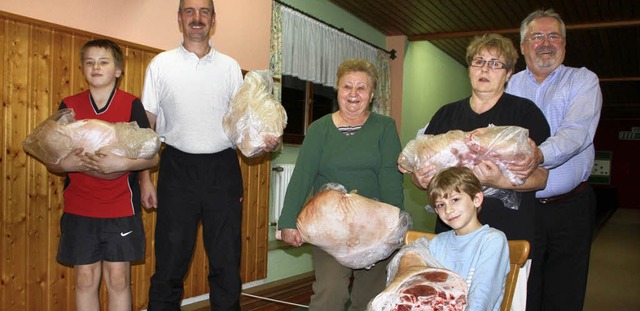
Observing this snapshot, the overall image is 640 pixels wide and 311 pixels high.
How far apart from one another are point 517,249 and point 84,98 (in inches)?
76.1

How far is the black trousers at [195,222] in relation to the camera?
8.21 feet

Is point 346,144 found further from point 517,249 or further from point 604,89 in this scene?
point 604,89

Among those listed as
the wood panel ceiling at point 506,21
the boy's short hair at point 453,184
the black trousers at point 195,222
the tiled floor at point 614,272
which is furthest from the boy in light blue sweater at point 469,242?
the wood panel ceiling at point 506,21

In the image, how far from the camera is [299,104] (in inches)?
225

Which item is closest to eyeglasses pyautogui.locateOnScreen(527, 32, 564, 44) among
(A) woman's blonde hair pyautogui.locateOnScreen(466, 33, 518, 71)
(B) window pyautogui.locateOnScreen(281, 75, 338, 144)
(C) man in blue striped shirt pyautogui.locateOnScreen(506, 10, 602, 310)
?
(C) man in blue striped shirt pyautogui.locateOnScreen(506, 10, 602, 310)

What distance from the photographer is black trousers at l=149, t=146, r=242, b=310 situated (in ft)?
8.21

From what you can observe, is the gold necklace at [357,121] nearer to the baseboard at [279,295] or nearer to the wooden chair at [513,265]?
the wooden chair at [513,265]

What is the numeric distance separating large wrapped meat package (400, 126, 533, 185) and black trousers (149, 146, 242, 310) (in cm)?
103

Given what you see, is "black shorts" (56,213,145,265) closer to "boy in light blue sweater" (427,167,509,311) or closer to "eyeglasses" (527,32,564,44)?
"boy in light blue sweater" (427,167,509,311)

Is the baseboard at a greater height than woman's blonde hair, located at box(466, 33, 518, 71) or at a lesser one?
lesser

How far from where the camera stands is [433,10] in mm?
6309

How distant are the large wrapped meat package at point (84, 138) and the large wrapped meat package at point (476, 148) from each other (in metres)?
1.17

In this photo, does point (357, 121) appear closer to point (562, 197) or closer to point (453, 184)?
point (453, 184)

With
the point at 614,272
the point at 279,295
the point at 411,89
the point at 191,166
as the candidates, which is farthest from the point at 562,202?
the point at 411,89
